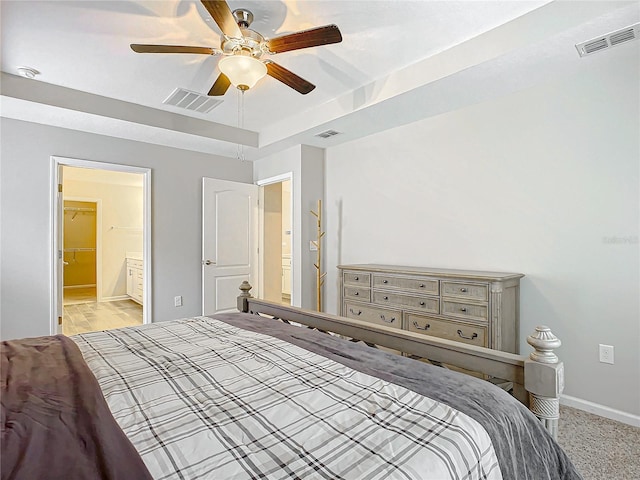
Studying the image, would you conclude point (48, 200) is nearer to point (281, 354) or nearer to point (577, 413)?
point (281, 354)

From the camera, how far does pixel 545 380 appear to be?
1143 millimetres

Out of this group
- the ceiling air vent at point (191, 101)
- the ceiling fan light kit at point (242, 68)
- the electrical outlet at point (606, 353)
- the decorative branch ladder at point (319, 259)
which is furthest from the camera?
the decorative branch ladder at point (319, 259)

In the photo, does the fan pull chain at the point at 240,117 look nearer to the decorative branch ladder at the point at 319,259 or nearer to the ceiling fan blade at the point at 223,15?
the ceiling fan blade at the point at 223,15

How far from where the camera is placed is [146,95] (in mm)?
3406

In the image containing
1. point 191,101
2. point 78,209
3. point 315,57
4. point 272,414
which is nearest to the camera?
point 272,414

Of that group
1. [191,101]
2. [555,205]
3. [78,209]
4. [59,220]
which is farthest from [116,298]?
[555,205]

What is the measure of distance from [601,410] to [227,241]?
428 centimetres

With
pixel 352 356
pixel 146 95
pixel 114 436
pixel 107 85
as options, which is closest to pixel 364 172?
pixel 146 95

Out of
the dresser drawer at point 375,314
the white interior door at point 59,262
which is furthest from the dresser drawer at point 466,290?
the white interior door at point 59,262

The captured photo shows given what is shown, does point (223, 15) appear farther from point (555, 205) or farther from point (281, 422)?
point (555, 205)

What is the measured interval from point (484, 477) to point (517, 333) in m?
2.32

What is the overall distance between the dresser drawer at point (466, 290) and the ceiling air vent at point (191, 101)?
9.34 ft

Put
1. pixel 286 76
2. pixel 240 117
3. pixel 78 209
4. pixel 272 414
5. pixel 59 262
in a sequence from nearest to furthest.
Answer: pixel 272 414
pixel 286 76
pixel 59 262
pixel 240 117
pixel 78 209

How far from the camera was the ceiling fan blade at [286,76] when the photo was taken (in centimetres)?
233
